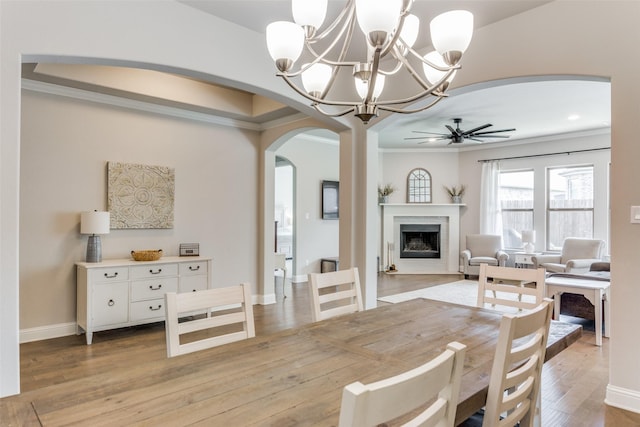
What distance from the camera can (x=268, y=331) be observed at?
13.5 ft

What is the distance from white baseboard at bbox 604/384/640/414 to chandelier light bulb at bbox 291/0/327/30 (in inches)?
116

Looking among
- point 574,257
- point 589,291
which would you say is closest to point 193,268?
point 589,291

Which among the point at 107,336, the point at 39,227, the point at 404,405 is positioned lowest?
the point at 107,336

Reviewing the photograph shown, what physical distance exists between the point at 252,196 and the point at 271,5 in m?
3.02

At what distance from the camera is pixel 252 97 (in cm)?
510

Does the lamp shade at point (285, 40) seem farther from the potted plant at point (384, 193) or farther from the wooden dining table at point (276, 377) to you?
the potted plant at point (384, 193)

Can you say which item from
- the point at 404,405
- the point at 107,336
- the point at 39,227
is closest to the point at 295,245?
the point at 107,336

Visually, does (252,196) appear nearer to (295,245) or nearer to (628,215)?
(295,245)

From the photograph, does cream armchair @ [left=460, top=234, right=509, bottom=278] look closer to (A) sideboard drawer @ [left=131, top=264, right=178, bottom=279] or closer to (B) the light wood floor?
(B) the light wood floor

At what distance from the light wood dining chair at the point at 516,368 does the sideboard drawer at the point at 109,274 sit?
146 inches

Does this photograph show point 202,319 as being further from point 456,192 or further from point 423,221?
point 456,192

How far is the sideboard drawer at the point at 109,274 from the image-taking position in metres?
3.70

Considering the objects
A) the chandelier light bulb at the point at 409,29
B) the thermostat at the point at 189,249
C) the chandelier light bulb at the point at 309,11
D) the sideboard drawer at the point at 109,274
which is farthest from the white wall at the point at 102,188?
the chandelier light bulb at the point at 409,29

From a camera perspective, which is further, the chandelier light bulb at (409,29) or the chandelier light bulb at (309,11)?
the chandelier light bulb at (409,29)
